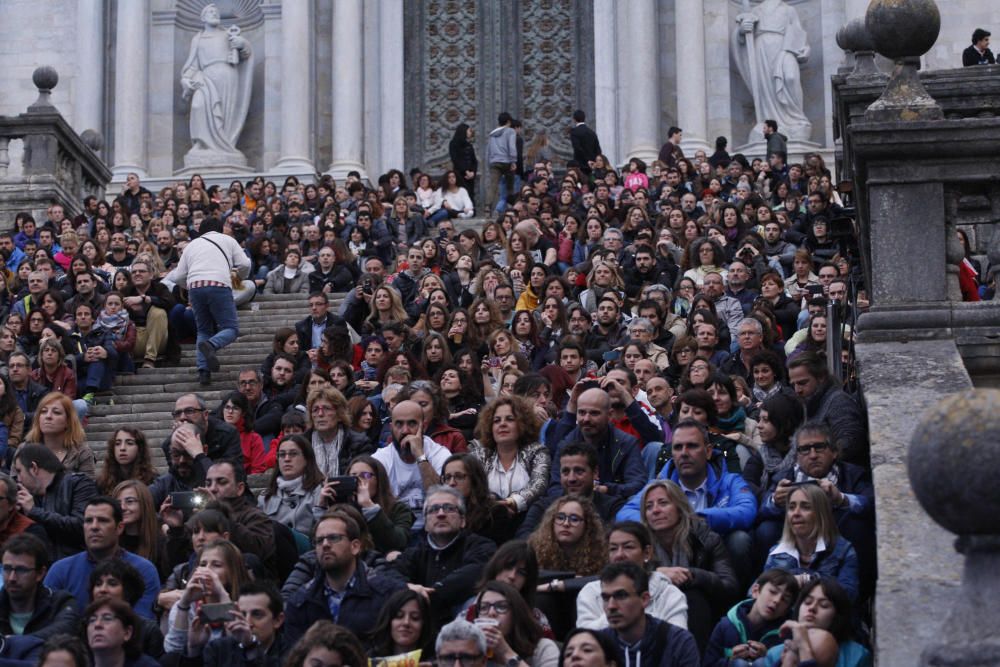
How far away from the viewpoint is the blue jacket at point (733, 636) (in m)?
8.52

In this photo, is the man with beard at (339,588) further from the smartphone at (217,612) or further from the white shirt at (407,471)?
the white shirt at (407,471)

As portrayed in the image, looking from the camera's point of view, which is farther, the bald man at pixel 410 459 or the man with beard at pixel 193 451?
the man with beard at pixel 193 451

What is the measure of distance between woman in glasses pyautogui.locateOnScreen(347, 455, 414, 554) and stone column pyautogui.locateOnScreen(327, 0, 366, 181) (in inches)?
656

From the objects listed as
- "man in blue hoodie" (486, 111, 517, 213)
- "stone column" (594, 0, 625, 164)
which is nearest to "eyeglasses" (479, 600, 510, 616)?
"man in blue hoodie" (486, 111, 517, 213)

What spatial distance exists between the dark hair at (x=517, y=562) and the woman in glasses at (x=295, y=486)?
244cm

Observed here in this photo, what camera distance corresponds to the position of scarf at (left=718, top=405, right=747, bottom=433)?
37.6 ft

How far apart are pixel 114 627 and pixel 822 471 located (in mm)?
3559

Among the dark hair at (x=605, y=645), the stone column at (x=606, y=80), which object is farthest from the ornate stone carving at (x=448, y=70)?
the dark hair at (x=605, y=645)

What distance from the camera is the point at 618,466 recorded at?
1087 cm

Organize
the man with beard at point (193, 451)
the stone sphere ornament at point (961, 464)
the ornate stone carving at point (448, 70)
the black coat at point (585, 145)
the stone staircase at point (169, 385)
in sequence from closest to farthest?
the stone sphere ornament at point (961, 464), the man with beard at point (193, 451), the stone staircase at point (169, 385), the black coat at point (585, 145), the ornate stone carving at point (448, 70)

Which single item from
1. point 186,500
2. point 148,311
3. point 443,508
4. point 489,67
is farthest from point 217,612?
point 489,67

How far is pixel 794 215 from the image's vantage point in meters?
19.9

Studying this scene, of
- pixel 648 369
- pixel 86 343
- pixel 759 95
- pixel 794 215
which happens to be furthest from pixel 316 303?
pixel 759 95

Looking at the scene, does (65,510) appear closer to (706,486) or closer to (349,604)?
(349,604)
